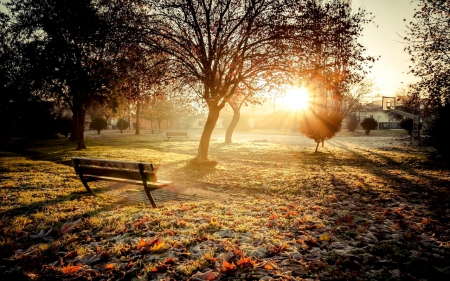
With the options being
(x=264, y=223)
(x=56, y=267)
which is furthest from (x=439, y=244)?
(x=56, y=267)

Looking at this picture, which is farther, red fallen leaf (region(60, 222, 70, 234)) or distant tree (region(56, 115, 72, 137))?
distant tree (region(56, 115, 72, 137))

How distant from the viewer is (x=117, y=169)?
223 inches

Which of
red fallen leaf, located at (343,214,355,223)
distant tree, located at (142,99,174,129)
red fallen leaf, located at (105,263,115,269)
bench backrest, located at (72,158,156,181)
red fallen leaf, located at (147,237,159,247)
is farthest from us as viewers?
distant tree, located at (142,99,174,129)

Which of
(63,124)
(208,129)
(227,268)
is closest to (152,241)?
(227,268)

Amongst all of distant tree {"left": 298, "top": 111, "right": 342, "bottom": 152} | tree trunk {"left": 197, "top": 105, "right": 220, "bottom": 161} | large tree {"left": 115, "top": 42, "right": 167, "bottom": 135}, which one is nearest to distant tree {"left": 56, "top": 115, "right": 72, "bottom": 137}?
large tree {"left": 115, "top": 42, "right": 167, "bottom": 135}

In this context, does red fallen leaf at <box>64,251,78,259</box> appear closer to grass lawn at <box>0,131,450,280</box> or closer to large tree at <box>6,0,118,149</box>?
grass lawn at <box>0,131,450,280</box>

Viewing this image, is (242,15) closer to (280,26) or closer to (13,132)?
(280,26)

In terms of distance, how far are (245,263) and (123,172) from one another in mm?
3603

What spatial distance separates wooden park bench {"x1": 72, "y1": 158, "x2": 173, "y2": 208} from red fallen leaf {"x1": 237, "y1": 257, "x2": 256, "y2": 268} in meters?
2.80

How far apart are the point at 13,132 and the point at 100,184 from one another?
5260mm

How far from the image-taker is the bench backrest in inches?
209

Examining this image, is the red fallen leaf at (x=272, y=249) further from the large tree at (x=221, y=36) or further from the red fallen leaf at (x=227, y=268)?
the large tree at (x=221, y=36)

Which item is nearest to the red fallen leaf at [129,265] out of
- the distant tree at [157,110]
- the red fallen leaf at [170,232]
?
the red fallen leaf at [170,232]

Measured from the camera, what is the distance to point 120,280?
282cm
